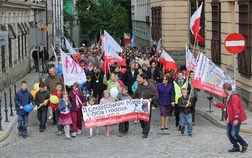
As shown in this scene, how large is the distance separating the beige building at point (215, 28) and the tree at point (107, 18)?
25.7m

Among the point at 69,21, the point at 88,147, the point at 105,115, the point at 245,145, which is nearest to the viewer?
the point at 245,145

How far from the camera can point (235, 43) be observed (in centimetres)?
1591

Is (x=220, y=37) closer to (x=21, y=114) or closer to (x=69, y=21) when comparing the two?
(x=21, y=114)

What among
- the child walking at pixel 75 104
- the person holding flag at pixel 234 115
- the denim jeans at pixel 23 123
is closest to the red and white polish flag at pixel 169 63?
the child walking at pixel 75 104

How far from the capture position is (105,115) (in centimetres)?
1562

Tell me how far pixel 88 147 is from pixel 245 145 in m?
3.60

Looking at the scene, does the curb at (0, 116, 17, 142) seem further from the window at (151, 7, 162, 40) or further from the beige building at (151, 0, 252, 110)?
the window at (151, 7, 162, 40)

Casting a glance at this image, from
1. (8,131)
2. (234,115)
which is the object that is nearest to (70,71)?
(8,131)

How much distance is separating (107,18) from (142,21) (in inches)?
452

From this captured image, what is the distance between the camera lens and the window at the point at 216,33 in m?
24.7

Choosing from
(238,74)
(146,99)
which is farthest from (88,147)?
(238,74)

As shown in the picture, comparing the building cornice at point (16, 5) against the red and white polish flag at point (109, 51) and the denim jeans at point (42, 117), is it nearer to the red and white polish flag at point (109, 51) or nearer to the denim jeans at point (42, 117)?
the red and white polish flag at point (109, 51)

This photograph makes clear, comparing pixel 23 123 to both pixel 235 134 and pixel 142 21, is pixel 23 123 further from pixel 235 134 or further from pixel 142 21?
pixel 142 21

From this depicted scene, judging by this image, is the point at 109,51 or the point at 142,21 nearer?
the point at 109,51
